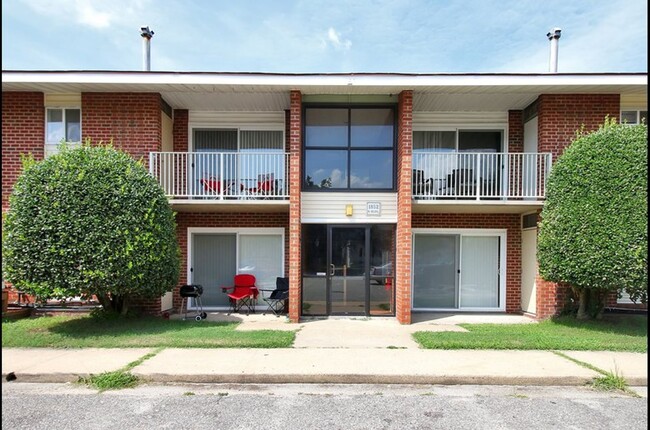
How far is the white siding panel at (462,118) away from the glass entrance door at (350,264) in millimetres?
3294

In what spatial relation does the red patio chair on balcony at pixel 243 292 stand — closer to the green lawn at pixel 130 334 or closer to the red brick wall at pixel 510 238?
the green lawn at pixel 130 334

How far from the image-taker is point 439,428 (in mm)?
4238

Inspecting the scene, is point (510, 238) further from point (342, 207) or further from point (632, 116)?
point (342, 207)

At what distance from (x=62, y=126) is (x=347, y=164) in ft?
21.6

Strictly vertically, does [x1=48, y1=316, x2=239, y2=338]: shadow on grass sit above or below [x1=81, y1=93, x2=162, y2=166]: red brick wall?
below

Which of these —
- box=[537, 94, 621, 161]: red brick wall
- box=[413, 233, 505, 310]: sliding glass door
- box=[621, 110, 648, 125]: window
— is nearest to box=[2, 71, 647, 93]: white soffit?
box=[537, 94, 621, 161]: red brick wall

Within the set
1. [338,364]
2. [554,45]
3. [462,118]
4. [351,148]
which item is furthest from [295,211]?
[554,45]

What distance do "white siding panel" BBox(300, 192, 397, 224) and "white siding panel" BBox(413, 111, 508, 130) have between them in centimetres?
250

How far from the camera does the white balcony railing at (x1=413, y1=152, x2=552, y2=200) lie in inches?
368

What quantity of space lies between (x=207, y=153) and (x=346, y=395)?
645 centimetres

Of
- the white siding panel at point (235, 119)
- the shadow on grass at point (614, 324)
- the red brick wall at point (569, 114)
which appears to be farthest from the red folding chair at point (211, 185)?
the shadow on grass at point (614, 324)

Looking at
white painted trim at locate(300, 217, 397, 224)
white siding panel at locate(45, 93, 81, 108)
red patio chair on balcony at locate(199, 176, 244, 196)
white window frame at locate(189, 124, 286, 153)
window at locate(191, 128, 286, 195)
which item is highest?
white siding panel at locate(45, 93, 81, 108)

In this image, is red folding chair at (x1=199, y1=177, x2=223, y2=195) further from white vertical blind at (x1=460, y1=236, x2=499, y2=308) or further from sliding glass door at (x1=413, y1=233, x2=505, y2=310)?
white vertical blind at (x1=460, y1=236, x2=499, y2=308)

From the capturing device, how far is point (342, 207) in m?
9.23
